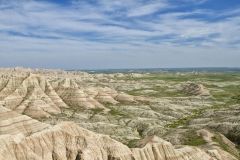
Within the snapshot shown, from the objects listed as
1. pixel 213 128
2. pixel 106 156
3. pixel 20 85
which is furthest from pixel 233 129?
pixel 20 85

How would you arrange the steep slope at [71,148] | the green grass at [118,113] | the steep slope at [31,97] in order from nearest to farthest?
the steep slope at [71,148], the steep slope at [31,97], the green grass at [118,113]

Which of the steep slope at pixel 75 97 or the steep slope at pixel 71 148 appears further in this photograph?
the steep slope at pixel 75 97

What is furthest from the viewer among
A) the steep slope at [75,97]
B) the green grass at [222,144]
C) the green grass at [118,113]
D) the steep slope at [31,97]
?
the steep slope at [75,97]

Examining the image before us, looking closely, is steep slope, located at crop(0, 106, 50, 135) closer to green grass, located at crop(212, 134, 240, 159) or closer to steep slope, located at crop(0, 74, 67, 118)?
green grass, located at crop(212, 134, 240, 159)

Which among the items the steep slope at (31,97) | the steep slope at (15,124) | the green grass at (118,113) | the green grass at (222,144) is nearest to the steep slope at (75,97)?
the steep slope at (31,97)

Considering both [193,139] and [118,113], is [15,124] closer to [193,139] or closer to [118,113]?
[193,139]

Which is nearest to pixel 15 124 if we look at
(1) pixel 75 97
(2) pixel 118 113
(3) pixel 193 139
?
(3) pixel 193 139

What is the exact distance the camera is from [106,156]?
153 ft

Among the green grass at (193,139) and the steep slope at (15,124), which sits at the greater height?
the steep slope at (15,124)

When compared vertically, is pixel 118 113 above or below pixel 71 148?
below

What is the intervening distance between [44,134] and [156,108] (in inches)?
4102

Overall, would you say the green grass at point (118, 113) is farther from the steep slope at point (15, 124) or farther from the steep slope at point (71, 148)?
the steep slope at point (71, 148)

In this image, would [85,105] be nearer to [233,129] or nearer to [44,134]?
[233,129]

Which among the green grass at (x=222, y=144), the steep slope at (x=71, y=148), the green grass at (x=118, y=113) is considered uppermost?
the steep slope at (x=71, y=148)
